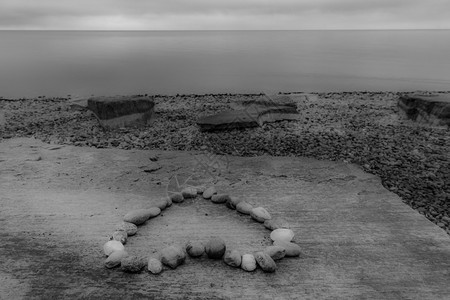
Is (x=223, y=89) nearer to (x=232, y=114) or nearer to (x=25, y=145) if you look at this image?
(x=232, y=114)

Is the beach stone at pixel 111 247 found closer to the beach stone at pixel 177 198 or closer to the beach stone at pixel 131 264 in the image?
the beach stone at pixel 131 264

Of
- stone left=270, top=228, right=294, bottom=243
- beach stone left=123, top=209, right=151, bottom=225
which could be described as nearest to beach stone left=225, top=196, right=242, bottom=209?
stone left=270, top=228, right=294, bottom=243

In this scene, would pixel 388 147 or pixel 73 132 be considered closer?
pixel 388 147

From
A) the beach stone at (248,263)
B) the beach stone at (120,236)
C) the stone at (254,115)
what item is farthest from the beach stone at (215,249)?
the stone at (254,115)

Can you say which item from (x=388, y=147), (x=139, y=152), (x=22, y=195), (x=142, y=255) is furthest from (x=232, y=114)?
(x=142, y=255)

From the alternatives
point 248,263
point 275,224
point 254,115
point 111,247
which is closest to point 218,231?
point 275,224

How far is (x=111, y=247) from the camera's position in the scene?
4711 mm

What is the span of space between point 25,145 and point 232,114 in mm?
5368

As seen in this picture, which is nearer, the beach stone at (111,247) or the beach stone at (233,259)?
the beach stone at (233,259)

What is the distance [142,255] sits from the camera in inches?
186

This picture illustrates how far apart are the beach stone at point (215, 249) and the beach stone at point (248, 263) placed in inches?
11.0

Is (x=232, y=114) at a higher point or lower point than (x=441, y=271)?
higher

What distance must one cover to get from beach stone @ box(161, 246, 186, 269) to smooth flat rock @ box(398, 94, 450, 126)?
9260 millimetres

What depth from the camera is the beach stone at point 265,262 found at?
4375 millimetres
